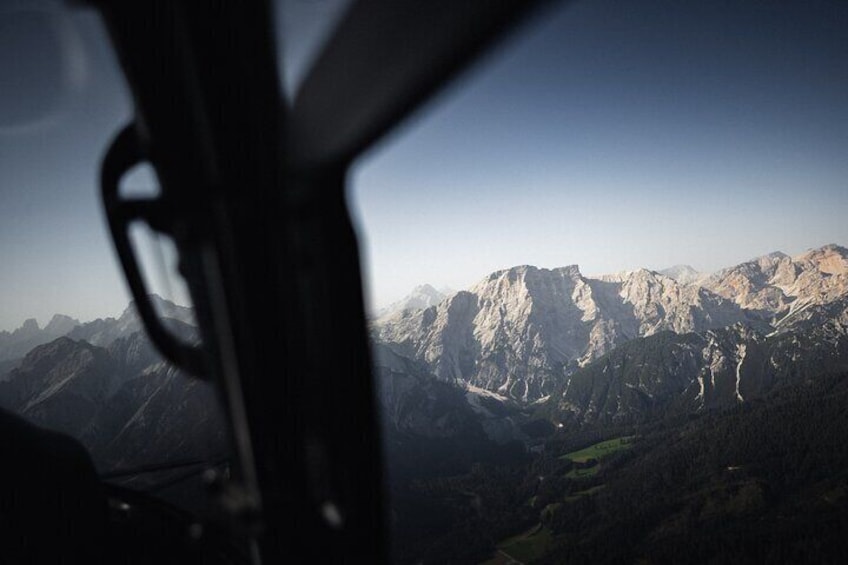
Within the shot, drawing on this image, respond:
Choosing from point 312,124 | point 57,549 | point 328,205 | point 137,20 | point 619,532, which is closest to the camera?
point 137,20

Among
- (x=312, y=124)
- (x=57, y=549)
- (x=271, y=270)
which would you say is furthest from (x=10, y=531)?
(x=312, y=124)

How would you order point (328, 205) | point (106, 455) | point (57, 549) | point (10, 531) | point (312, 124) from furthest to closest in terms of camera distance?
point (106, 455)
point (57, 549)
point (10, 531)
point (328, 205)
point (312, 124)

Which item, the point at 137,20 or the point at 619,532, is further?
the point at 619,532

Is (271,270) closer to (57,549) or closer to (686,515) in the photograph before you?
(57,549)

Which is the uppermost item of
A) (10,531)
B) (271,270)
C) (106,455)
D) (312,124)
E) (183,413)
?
(312,124)

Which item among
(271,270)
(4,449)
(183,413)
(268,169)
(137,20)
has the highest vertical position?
(137,20)

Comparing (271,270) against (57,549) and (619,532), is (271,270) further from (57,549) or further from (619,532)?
(619,532)

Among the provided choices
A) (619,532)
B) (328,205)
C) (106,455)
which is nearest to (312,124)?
(328,205)

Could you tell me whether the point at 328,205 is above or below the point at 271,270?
above

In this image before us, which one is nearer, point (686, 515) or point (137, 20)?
point (137, 20)
